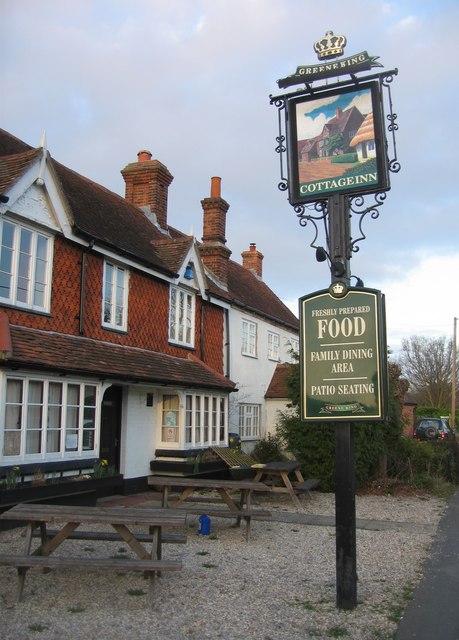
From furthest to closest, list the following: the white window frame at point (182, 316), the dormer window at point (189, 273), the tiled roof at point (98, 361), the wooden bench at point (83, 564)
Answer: the dormer window at point (189, 273) < the white window frame at point (182, 316) < the tiled roof at point (98, 361) < the wooden bench at point (83, 564)

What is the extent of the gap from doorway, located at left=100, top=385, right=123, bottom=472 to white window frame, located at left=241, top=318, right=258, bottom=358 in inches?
286

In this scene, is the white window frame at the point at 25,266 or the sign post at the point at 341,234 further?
the white window frame at the point at 25,266

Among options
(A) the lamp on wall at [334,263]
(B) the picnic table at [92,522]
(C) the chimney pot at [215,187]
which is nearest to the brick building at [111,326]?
(C) the chimney pot at [215,187]

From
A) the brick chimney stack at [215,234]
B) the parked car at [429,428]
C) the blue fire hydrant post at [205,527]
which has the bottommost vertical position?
the blue fire hydrant post at [205,527]

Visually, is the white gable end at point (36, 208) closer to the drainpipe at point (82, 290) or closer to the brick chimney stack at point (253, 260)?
the drainpipe at point (82, 290)

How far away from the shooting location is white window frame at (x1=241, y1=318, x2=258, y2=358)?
2075cm

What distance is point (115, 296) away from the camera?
539 inches

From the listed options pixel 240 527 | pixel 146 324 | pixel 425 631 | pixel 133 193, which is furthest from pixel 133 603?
pixel 133 193

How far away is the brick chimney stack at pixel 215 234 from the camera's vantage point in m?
20.0

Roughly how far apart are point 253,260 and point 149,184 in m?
10.5

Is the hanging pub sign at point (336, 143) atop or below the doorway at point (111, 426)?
atop

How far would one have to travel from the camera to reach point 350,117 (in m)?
6.70

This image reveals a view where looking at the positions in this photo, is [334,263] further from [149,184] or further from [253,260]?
[253,260]

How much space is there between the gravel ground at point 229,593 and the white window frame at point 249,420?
1078 centimetres
